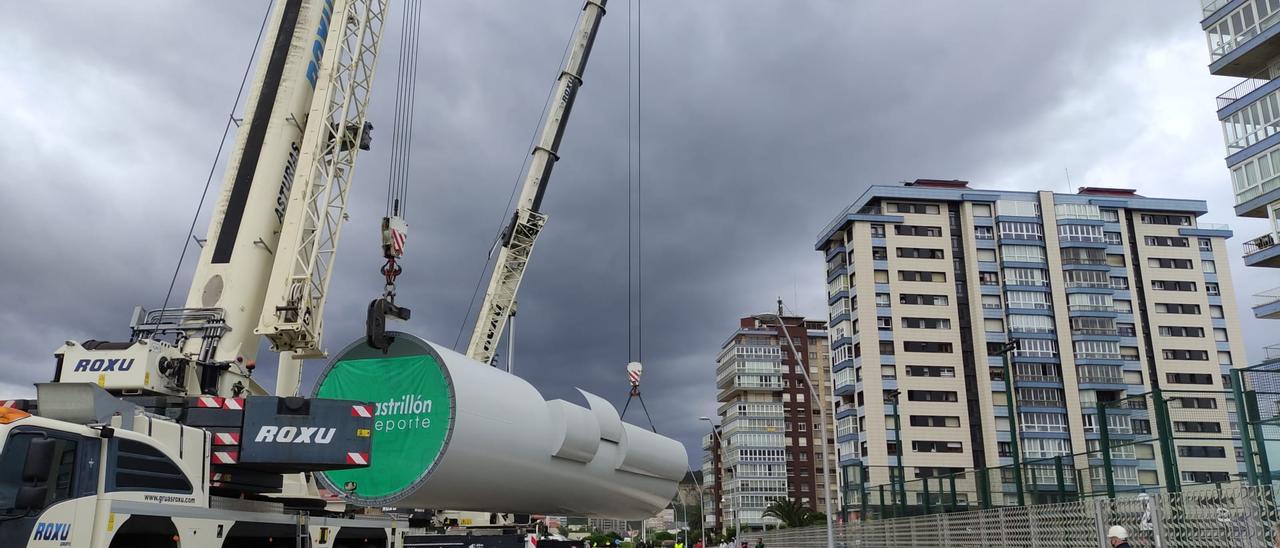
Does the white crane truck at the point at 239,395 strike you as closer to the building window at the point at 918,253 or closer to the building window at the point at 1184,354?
the building window at the point at 918,253


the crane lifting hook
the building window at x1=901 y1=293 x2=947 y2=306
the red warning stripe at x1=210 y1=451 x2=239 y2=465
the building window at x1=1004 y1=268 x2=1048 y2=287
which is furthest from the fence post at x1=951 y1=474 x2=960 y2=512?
the building window at x1=1004 y1=268 x2=1048 y2=287

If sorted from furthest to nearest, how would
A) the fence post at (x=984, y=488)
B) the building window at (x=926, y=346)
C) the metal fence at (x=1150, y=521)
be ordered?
the building window at (x=926, y=346), the fence post at (x=984, y=488), the metal fence at (x=1150, y=521)

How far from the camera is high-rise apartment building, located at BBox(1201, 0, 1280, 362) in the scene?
41.2 m

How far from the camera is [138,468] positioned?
9.91m

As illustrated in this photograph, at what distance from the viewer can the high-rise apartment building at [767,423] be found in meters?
125

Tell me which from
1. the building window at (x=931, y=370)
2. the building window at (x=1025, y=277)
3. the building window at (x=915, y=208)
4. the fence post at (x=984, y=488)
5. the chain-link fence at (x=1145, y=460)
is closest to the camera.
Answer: the chain-link fence at (x=1145, y=460)

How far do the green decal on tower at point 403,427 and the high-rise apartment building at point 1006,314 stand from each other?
74680mm

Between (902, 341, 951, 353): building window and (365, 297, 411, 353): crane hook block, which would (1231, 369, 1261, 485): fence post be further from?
(902, 341, 951, 353): building window

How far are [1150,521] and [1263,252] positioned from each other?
3903 centimetres

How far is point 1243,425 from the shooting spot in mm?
13094

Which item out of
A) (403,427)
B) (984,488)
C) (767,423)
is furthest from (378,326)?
(767,423)

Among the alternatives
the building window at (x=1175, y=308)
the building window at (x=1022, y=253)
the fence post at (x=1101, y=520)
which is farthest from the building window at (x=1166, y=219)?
the fence post at (x=1101, y=520)

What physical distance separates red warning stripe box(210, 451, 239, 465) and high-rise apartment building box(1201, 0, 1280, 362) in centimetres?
4517

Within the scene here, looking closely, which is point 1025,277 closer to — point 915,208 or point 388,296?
point 915,208
